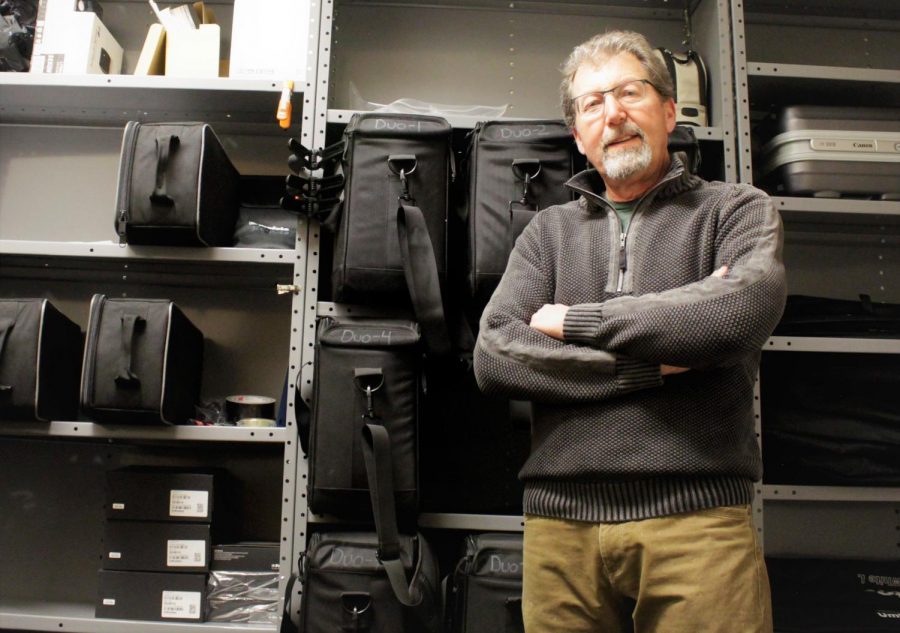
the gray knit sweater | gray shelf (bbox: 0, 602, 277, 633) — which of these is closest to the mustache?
the gray knit sweater

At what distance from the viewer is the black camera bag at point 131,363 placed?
1.47 meters

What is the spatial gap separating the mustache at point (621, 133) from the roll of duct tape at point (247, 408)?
1069mm

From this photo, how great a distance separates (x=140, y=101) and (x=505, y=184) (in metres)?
1.12

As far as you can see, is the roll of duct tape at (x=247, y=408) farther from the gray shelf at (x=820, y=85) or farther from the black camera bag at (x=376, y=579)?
the gray shelf at (x=820, y=85)

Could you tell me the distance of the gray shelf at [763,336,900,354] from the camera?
5.05ft

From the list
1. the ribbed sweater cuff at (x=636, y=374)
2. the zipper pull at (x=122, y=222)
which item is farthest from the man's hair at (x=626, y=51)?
the zipper pull at (x=122, y=222)

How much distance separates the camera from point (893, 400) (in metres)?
1.64

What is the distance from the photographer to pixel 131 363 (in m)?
1.49

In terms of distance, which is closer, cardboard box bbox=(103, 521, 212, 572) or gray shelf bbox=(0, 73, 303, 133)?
cardboard box bbox=(103, 521, 212, 572)

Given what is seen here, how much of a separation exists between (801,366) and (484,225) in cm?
102

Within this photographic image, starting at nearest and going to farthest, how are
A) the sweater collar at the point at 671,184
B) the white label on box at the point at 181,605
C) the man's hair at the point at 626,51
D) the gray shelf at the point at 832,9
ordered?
1. the sweater collar at the point at 671,184
2. the man's hair at the point at 626,51
3. the white label on box at the point at 181,605
4. the gray shelf at the point at 832,9

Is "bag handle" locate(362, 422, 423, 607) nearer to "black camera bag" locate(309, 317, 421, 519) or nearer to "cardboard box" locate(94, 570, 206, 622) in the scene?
"black camera bag" locate(309, 317, 421, 519)

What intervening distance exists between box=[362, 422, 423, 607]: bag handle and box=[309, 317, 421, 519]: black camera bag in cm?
4

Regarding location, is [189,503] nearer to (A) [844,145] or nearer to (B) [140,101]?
(B) [140,101]
